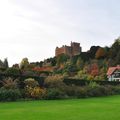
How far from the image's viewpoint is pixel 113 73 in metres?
82.5

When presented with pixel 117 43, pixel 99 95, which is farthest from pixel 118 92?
pixel 117 43

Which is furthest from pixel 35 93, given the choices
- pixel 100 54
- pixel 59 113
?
pixel 100 54

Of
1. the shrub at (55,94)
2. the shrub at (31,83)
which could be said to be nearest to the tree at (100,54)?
the shrub at (31,83)

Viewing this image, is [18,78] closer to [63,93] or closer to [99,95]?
[63,93]

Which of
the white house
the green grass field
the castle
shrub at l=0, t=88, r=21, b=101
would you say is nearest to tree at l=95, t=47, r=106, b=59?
the white house

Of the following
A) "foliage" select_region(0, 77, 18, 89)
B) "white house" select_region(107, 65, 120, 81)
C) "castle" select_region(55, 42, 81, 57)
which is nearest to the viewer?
"foliage" select_region(0, 77, 18, 89)

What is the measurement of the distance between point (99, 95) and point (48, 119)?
21432mm

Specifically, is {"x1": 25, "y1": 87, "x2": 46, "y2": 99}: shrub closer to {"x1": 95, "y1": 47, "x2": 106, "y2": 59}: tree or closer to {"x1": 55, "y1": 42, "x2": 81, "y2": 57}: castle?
{"x1": 95, "y1": 47, "x2": 106, "y2": 59}: tree

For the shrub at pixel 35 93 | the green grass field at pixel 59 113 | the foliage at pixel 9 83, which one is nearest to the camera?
the green grass field at pixel 59 113

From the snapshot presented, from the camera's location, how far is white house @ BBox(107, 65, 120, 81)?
80312 mm

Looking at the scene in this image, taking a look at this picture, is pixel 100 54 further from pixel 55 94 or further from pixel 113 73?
pixel 55 94

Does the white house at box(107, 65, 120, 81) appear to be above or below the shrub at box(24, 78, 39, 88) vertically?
above

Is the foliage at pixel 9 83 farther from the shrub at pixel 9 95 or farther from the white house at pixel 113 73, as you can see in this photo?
the white house at pixel 113 73

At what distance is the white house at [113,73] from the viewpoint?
80.3 m
